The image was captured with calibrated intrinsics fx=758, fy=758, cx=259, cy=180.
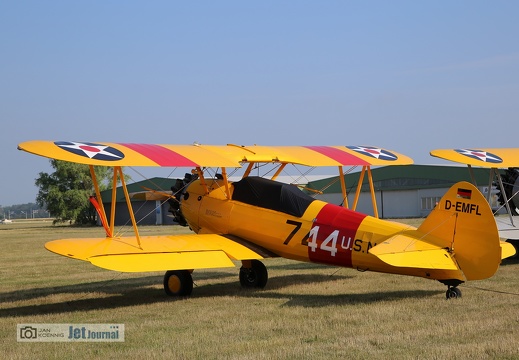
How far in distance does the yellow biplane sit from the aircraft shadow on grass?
0.42 metres

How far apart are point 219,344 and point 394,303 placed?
9.99 ft

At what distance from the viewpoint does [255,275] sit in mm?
12344

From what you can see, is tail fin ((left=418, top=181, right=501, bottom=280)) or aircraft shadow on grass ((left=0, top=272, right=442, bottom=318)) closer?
tail fin ((left=418, top=181, right=501, bottom=280))

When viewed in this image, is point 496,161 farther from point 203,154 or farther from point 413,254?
point 203,154

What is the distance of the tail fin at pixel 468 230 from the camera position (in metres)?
9.00

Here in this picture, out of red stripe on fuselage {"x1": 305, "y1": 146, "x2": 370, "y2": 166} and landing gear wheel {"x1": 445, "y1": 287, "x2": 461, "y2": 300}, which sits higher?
red stripe on fuselage {"x1": 305, "y1": 146, "x2": 370, "y2": 166}

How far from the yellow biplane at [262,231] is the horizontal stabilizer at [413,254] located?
0.04 ft

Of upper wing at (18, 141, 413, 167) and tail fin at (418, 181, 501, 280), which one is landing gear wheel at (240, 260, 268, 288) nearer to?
upper wing at (18, 141, 413, 167)

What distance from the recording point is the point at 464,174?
4262 centimetres

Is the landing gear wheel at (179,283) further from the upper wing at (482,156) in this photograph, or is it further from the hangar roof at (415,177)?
the hangar roof at (415,177)

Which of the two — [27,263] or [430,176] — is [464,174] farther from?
[27,263]

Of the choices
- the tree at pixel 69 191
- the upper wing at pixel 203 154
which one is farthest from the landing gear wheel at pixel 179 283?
the tree at pixel 69 191

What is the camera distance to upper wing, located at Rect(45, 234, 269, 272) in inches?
397

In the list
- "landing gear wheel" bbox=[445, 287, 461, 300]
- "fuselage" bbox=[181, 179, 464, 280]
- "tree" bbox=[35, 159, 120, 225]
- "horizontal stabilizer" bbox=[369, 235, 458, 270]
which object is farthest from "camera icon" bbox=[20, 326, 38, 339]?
"tree" bbox=[35, 159, 120, 225]
